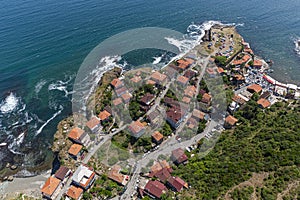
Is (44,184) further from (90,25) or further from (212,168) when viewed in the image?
(90,25)

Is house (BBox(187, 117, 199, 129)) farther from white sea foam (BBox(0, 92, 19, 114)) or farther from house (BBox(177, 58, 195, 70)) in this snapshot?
white sea foam (BBox(0, 92, 19, 114))

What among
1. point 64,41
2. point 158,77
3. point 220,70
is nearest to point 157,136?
point 158,77

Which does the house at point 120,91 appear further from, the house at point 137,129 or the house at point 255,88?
the house at point 255,88

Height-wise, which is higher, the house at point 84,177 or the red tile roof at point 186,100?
Answer: the red tile roof at point 186,100

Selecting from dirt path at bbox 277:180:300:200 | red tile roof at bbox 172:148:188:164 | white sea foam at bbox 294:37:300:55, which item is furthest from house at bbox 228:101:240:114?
white sea foam at bbox 294:37:300:55

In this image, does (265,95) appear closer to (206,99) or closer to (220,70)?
(220,70)

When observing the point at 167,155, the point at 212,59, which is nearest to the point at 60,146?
the point at 167,155

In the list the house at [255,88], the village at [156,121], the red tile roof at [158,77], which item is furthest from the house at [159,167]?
the house at [255,88]
